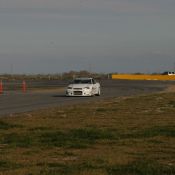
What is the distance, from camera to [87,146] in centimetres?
1254

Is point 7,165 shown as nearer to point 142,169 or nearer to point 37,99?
point 142,169

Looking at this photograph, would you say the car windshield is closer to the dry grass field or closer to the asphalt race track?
the asphalt race track

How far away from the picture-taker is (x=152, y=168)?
9.59m

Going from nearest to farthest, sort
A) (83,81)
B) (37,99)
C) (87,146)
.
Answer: (87,146)
(37,99)
(83,81)

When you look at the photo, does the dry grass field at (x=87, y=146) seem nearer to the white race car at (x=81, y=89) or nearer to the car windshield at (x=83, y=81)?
the white race car at (x=81, y=89)

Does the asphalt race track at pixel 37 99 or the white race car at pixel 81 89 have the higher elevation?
the white race car at pixel 81 89

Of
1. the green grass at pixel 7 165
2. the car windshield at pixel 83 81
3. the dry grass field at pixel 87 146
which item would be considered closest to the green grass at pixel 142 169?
the dry grass field at pixel 87 146

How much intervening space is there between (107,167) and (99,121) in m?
8.85

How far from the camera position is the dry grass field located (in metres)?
9.68

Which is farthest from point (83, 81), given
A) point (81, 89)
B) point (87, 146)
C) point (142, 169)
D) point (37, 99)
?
point (142, 169)

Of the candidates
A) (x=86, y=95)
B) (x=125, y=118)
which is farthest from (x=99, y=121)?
(x=86, y=95)

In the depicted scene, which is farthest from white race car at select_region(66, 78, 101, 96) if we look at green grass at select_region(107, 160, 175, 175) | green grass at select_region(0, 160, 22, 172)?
green grass at select_region(107, 160, 175, 175)

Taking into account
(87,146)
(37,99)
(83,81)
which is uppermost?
(83,81)

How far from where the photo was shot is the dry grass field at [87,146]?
9.68 metres
